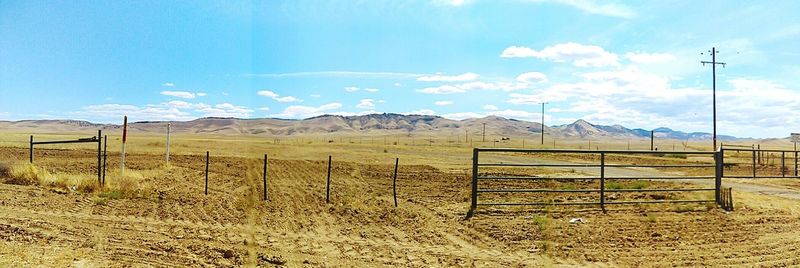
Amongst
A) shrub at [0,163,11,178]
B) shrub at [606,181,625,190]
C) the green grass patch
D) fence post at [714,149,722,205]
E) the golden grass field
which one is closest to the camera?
the golden grass field

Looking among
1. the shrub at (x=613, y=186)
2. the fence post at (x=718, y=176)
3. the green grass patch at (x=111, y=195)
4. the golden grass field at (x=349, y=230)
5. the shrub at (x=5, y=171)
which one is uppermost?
the fence post at (x=718, y=176)

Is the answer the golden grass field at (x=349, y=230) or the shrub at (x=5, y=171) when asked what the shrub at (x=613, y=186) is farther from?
the shrub at (x=5, y=171)

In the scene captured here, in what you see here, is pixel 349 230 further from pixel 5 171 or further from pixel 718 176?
pixel 5 171

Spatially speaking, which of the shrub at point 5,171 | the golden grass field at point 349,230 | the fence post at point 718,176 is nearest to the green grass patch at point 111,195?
the golden grass field at point 349,230

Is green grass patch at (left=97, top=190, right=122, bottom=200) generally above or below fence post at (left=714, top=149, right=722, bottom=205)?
below

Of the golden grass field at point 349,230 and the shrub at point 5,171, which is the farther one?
the shrub at point 5,171

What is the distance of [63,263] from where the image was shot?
6.41 m

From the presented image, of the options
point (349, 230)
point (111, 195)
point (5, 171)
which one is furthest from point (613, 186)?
point (5, 171)

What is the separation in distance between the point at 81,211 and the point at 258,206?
11.2ft

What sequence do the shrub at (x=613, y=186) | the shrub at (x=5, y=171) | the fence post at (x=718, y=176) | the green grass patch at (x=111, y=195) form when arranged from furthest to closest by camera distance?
1. the shrub at (x=613, y=186)
2. the shrub at (x=5, y=171)
3. the fence post at (x=718, y=176)
4. the green grass patch at (x=111, y=195)

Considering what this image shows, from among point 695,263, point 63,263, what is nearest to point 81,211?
point 63,263

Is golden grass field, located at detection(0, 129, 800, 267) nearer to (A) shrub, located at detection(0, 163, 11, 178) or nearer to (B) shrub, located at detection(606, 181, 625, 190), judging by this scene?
(A) shrub, located at detection(0, 163, 11, 178)

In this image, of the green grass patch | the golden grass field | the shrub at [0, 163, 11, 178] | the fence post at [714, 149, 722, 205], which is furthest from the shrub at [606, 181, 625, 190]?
the shrub at [0, 163, 11, 178]

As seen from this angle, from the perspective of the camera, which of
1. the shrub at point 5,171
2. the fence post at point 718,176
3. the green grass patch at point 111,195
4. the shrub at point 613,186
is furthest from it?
the shrub at point 613,186
